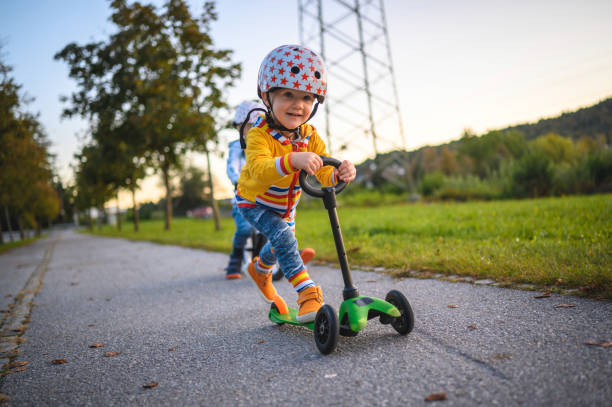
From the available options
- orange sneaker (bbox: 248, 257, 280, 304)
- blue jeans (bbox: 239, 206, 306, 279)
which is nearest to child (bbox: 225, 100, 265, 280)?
orange sneaker (bbox: 248, 257, 280, 304)

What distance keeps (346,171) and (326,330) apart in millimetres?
971

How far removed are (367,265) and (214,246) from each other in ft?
17.4

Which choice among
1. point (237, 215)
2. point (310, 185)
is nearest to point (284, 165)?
point (310, 185)

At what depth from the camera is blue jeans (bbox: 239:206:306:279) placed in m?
2.73

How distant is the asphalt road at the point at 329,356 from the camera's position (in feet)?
5.70

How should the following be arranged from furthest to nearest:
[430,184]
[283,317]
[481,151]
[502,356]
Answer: [481,151], [430,184], [283,317], [502,356]

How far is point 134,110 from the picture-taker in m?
17.8

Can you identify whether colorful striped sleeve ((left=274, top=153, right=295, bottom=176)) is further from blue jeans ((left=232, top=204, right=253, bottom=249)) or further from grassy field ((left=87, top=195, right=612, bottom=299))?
blue jeans ((left=232, top=204, right=253, bottom=249))

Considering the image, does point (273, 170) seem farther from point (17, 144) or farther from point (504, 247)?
point (17, 144)

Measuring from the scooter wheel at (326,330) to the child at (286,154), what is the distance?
203mm

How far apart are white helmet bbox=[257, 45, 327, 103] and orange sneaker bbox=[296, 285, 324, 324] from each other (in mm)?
1322

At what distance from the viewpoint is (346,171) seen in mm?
2482

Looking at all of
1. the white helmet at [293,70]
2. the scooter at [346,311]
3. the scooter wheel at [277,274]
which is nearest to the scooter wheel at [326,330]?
the scooter at [346,311]

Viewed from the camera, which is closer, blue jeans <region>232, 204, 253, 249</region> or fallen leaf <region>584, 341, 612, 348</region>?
fallen leaf <region>584, 341, 612, 348</region>
